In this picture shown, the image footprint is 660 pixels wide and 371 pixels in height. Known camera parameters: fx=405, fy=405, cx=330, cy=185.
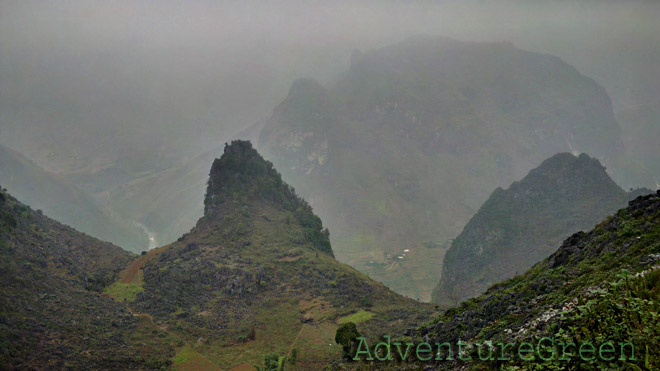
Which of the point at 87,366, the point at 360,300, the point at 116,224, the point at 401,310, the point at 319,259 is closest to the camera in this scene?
the point at 87,366

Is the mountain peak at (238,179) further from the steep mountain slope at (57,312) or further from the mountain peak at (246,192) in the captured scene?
the steep mountain slope at (57,312)

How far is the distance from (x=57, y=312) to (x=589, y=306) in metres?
37.0

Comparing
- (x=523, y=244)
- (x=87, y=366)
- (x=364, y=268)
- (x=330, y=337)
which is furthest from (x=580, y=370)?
(x=364, y=268)

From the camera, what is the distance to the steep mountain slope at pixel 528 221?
262 feet

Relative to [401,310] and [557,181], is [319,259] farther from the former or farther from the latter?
[557,181]

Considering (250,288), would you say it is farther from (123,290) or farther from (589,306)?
(589,306)

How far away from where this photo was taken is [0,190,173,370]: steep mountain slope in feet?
88.1

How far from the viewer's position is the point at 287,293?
50.3 meters

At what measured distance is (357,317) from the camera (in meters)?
44.4

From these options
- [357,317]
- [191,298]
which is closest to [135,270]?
[191,298]

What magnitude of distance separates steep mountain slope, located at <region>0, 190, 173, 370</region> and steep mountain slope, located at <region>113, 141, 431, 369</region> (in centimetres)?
324

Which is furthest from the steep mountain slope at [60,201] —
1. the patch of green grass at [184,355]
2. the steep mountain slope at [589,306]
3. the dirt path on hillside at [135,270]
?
the steep mountain slope at [589,306]

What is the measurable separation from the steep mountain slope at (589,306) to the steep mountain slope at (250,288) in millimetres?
17026

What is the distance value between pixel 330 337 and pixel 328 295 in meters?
10.9
